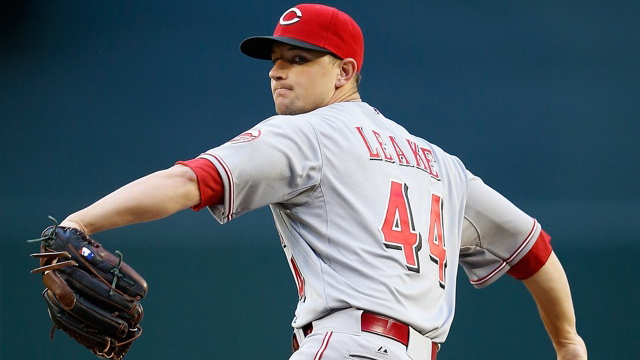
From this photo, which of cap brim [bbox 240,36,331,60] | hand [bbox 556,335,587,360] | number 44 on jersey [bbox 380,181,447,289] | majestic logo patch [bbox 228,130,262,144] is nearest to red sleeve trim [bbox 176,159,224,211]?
majestic logo patch [bbox 228,130,262,144]

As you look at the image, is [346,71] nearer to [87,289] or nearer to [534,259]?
[534,259]

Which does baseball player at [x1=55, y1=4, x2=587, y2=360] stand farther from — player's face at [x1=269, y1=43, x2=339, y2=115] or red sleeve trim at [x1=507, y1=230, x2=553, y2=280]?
red sleeve trim at [x1=507, y1=230, x2=553, y2=280]

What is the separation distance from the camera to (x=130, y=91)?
4.66 m

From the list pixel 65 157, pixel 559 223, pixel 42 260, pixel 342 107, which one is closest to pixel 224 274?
pixel 65 157

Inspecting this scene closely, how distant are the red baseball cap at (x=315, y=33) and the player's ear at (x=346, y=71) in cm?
2

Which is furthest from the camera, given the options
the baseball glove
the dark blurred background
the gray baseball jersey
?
the dark blurred background

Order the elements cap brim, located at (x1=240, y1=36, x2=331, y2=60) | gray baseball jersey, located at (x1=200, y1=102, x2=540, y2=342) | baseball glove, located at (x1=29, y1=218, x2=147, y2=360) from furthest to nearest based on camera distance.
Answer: cap brim, located at (x1=240, y1=36, x2=331, y2=60) < gray baseball jersey, located at (x1=200, y1=102, x2=540, y2=342) < baseball glove, located at (x1=29, y1=218, x2=147, y2=360)

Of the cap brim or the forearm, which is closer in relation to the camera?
the forearm

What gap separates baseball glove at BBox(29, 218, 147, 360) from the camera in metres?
1.90

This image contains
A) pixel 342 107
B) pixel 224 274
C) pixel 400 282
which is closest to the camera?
pixel 400 282

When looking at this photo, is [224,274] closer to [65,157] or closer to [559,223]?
[65,157]

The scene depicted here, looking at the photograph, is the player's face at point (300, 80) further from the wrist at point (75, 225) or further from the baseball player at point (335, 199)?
the wrist at point (75, 225)

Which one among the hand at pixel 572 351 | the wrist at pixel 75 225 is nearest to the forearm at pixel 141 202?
the wrist at pixel 75 225

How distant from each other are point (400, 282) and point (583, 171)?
2.68 meters
